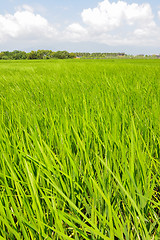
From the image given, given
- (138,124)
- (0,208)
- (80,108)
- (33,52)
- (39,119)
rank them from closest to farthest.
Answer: (0,208) < (138,124) < (39,119) < (80,108) < (33,52)

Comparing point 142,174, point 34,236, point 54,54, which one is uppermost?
point 54,54

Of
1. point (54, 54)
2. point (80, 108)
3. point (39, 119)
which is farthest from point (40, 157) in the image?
point (54, 54)

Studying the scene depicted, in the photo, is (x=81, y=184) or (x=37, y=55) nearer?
(x=81, y=184)

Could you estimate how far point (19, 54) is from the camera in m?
66.8

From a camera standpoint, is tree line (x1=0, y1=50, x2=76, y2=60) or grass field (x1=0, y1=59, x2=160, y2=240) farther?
tree line (x1=0, y1=50, x2=76, y2=60)

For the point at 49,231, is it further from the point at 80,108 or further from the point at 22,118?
the point at 80,108

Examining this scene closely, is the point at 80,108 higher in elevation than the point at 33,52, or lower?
lower

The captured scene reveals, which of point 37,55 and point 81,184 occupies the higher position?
point 37,55

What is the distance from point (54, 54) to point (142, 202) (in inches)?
2812

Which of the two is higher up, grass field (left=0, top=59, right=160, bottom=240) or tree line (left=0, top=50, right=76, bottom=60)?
tree line (left=0, top=50, right=76, bottom=60)

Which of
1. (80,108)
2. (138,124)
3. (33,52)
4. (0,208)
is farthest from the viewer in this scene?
(33,52)

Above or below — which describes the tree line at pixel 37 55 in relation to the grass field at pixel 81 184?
above

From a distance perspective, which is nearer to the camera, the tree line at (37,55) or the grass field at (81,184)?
the grass field at (81,184)

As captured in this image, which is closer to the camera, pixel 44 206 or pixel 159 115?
pixel 44 206
